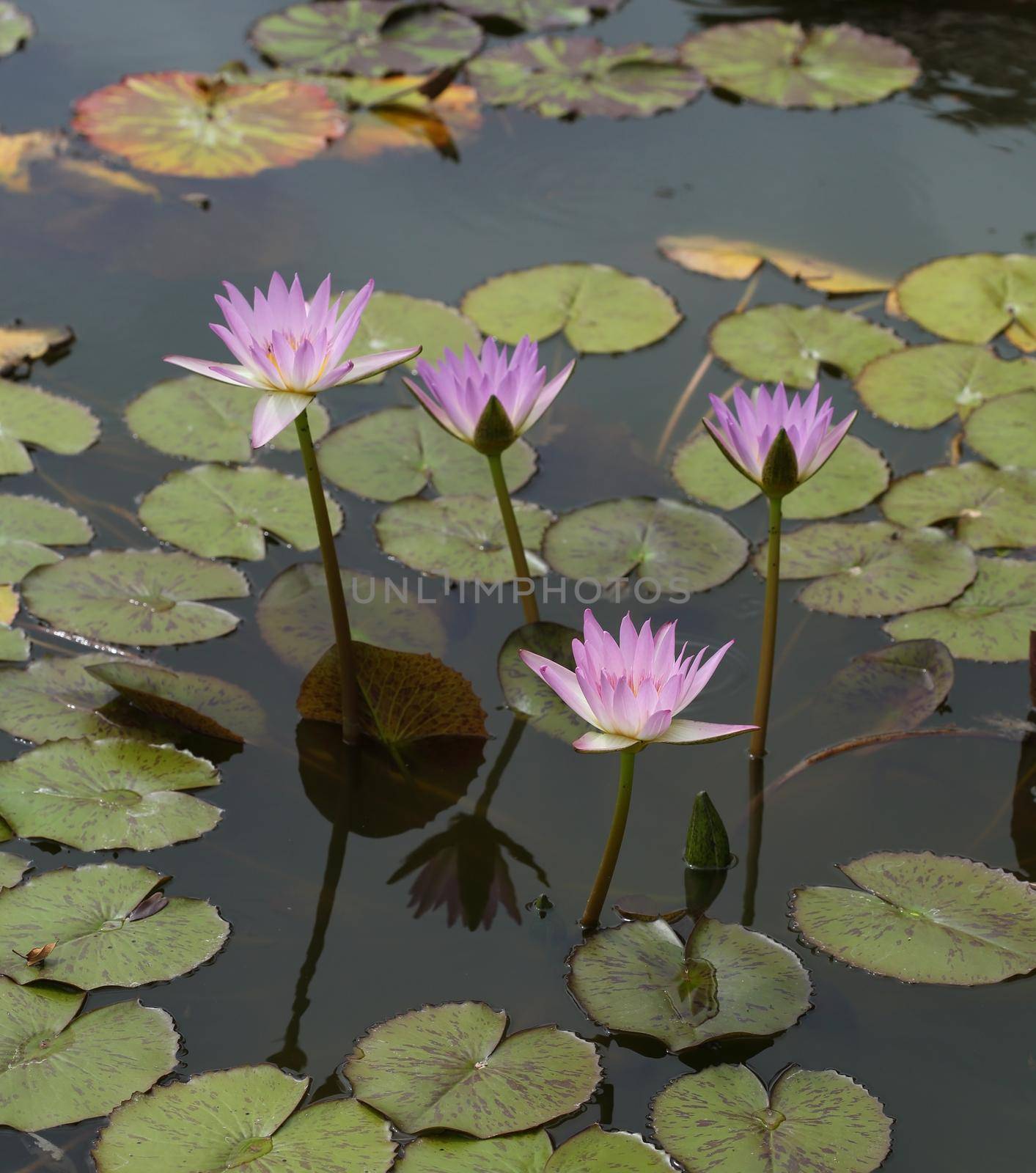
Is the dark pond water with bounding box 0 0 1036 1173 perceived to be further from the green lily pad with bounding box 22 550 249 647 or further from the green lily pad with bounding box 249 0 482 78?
the green lily pad with bounding box 249 0 482 78

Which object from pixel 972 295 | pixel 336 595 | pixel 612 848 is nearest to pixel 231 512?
pixel 336 595

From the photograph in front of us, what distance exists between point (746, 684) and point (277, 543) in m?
1.01

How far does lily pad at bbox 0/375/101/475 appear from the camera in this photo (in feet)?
8.93

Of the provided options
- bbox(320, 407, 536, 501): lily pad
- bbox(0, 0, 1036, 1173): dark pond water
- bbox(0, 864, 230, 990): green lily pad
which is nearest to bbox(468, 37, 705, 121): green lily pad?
bbox(0, 0, 1036, 1173): dark pond water

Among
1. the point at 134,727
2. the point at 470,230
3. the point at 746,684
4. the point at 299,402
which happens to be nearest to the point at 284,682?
the point at 134,727

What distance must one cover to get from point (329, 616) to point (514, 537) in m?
0.42

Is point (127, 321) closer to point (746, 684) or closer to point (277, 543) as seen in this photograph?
point (277, 543)

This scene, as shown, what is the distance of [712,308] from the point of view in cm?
324

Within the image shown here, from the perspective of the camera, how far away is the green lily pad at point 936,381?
289cm

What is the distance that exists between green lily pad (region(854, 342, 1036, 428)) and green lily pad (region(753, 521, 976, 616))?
16.6 inches

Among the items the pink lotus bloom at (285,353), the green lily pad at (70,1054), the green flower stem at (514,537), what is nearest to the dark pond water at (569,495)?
the green lily pad at (70,1054)

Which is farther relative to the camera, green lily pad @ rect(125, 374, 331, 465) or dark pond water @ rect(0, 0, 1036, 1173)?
green lily pad @ rect(125, 374, 331, 465)

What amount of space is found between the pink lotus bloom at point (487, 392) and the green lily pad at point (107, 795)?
717 millimetres

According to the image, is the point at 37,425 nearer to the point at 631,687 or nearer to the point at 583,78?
the point at 631,687
